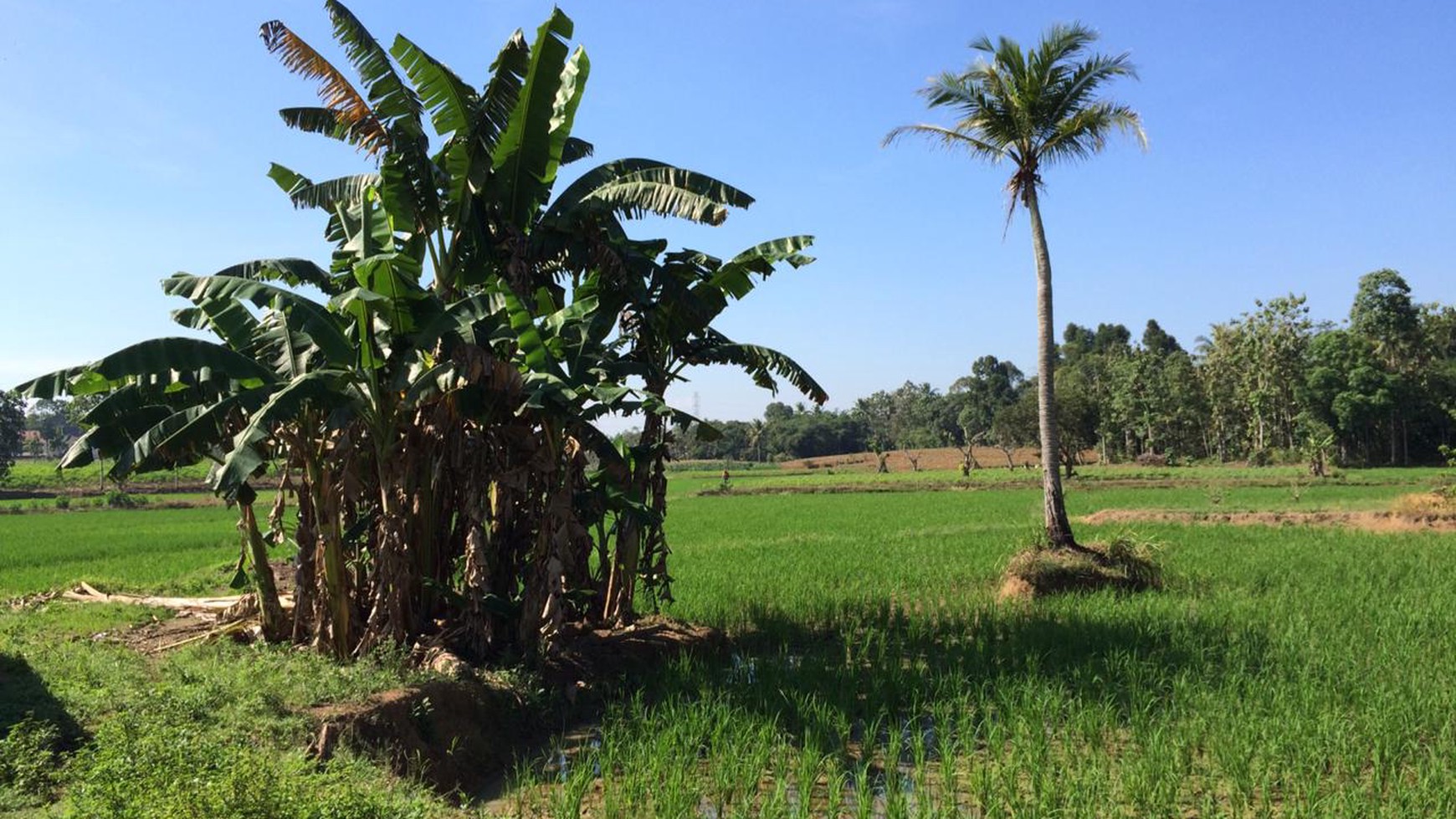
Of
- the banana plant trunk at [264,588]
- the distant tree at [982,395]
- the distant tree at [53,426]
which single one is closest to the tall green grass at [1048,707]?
the banana plant trunk at [264,588]

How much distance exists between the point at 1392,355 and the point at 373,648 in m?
65.3

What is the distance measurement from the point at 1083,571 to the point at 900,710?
6273 mm

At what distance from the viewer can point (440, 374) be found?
735 cm

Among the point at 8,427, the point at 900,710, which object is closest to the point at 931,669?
the point at 900,710

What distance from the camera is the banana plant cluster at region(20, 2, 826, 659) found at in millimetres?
7457

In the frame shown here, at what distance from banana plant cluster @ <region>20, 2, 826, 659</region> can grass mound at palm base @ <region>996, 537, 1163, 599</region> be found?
537 cm

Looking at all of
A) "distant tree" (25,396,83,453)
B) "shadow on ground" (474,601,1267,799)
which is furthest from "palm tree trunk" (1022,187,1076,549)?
"distant tree" (25,396,83,453)

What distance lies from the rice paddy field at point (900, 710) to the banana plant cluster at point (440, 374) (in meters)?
1.12

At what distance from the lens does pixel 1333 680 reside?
7.02 meters

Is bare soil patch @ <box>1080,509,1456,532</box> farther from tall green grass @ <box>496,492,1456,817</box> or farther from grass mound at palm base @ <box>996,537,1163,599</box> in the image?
tall green grass @ <box>496,492,1456,817</box>

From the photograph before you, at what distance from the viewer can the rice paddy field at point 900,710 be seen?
194 inches

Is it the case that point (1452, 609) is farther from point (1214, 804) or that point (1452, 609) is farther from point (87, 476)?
point (87, 476)

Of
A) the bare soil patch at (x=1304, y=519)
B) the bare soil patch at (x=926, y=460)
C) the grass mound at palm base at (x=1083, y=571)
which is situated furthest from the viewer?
the bare soil patch at (x=926, y=460)

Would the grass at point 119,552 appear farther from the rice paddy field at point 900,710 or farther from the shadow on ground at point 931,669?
the shadow on ground at point 931,669
